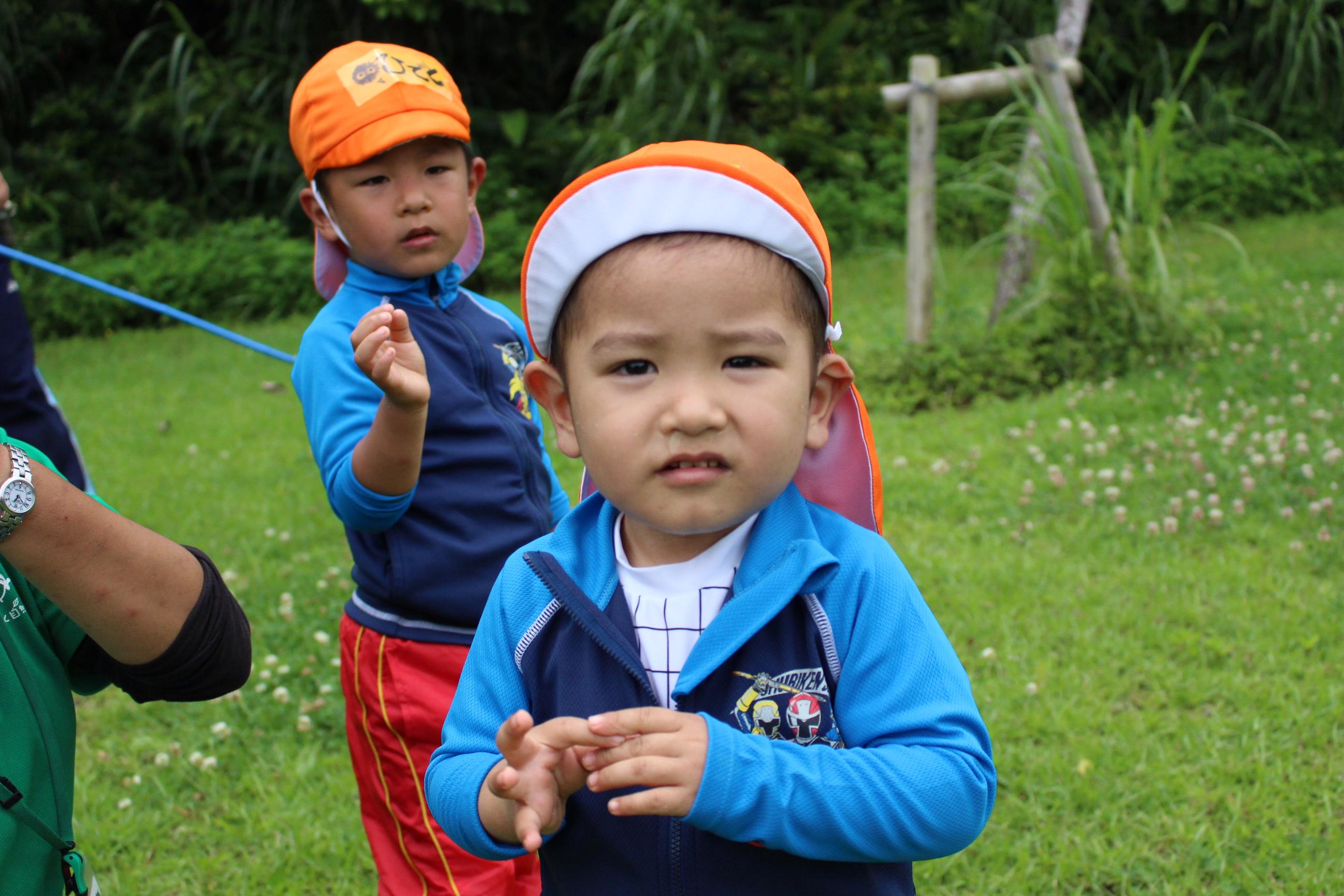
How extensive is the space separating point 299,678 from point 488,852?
8.65 feet

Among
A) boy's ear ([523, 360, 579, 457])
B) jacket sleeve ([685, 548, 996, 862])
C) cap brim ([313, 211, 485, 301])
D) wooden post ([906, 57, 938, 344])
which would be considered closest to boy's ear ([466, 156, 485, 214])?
cap brim ([313, 211, 485, 301])

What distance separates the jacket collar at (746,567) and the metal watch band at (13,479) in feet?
1.85

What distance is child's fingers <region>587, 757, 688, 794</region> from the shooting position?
1.17 m

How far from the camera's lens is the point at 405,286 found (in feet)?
7.45

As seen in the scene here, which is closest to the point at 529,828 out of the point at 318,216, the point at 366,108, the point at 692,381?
the point at 692,381

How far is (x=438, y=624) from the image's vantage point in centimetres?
222

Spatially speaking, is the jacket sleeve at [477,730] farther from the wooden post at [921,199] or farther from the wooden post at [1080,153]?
the wooden post at [1080,153]

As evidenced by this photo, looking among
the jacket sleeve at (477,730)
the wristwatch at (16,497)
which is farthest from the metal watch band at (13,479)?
the jacket sleeve at (477,730)

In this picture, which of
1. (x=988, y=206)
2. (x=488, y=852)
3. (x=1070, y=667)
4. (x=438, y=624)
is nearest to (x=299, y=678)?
(x=438, y=624)

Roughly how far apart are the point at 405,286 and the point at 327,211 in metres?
0.22

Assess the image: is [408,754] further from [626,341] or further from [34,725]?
[626,341]

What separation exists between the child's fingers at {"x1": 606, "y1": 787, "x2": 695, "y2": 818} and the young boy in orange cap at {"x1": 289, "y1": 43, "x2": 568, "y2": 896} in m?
1.02

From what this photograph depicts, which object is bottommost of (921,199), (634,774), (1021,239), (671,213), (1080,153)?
(1021,239)

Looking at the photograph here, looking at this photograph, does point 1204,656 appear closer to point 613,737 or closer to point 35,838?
point 613,737
